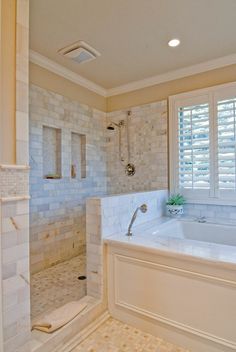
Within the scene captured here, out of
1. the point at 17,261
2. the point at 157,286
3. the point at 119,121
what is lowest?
the point at 157,286

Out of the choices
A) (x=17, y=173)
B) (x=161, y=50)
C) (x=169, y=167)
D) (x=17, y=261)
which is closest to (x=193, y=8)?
(x=161, y=50)

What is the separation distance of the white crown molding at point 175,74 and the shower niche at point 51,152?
1.31 m

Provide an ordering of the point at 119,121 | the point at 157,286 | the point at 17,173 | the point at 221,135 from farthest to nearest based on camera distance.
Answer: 1. the point at 119,121
2. the point at 221,135
3. the point at 157,286
4. the point at 17,173

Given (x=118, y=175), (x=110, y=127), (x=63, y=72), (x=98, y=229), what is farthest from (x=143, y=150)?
(x=98, y=229)

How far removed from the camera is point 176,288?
1.60 metres

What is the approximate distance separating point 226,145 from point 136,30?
1.66m

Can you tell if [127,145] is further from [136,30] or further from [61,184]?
[136,30]

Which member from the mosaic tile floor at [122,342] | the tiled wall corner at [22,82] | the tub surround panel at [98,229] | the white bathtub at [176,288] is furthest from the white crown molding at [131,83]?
the mosaic tile floor at [122,342]

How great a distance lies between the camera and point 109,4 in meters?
1.88

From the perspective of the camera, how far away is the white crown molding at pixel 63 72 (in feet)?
8.60

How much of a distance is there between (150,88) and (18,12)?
92.5 inches

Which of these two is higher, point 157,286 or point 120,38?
point 120,38

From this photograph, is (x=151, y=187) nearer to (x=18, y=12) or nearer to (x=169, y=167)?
(x=169, y=167)

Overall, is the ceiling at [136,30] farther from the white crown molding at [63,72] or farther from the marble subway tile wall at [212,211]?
the marble subway tile wall at [212,211]
